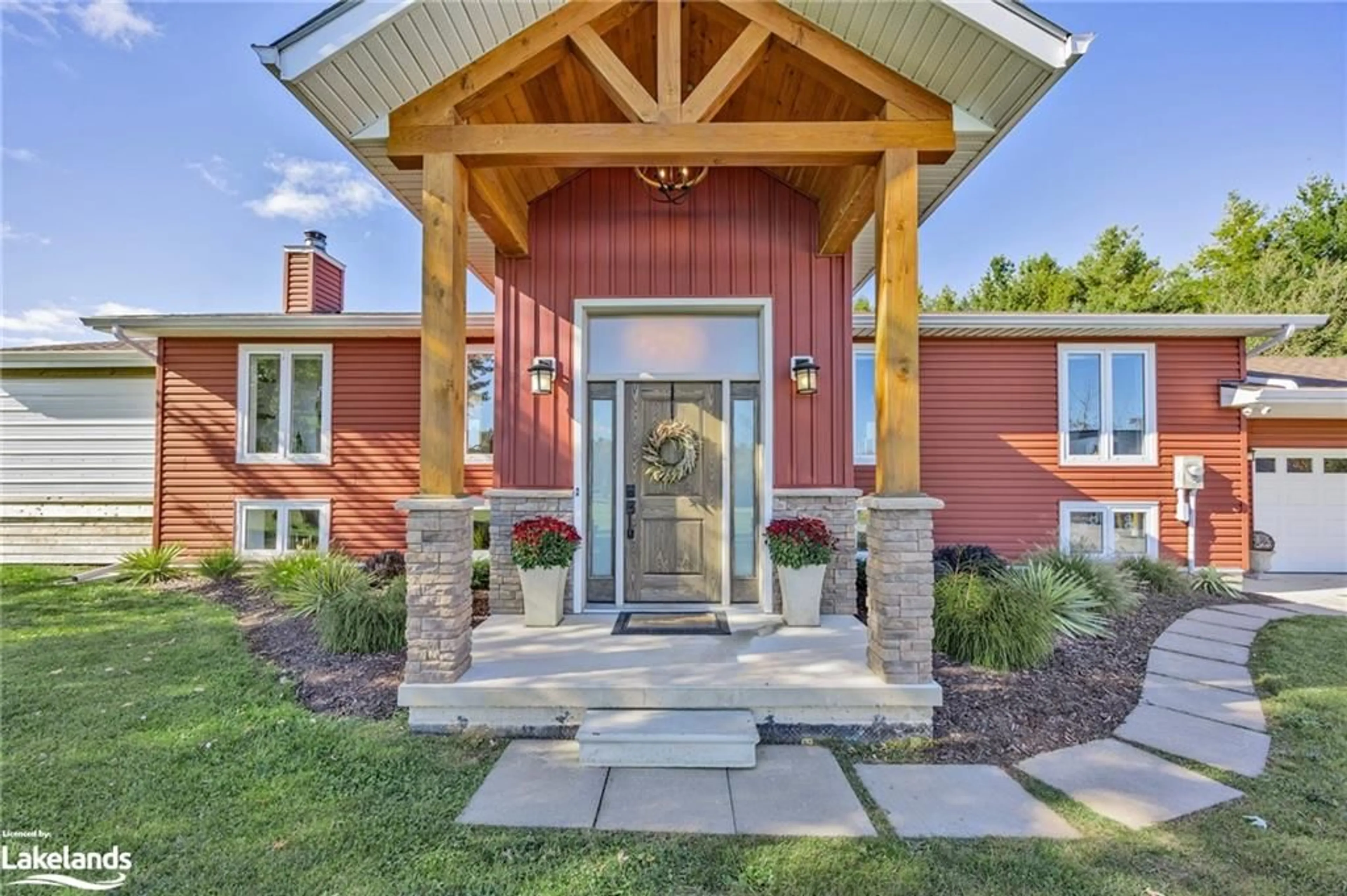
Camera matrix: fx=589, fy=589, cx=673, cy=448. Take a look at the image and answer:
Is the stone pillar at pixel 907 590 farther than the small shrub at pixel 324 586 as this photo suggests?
No

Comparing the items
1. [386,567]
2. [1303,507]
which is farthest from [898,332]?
[1303,507]

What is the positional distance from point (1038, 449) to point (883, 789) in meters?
6.41

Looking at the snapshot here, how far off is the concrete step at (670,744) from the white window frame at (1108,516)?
6477 millimetres

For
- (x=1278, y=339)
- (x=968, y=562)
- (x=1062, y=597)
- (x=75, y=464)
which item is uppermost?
(x=1278, y=339)

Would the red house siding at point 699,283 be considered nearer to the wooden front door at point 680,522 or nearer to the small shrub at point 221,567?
the wooden front door at point 680,522

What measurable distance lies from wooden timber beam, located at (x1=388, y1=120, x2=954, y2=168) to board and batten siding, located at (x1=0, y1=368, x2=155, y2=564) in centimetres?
780

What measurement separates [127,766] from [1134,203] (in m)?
26.4

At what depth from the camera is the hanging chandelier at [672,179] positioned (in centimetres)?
479

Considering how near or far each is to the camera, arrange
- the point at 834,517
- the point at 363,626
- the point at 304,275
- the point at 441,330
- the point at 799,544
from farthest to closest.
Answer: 1. the point at 304,275
2. the point at 834,517
3. the point at 799,544
4. the point at 363,626
5. the point at 441,330

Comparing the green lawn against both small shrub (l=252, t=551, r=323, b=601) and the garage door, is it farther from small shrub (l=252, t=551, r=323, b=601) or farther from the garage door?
the garage door

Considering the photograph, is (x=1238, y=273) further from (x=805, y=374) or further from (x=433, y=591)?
(x=433, y=591)

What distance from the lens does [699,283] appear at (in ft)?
16.6

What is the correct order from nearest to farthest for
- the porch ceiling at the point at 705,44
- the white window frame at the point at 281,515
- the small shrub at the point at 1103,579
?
1. the porch ceiling at the point at 705,44
2. the small shrub at the point at 1103,579
3. the white window frame at the point at 281,515

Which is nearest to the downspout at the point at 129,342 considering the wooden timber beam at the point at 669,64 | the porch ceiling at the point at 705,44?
the porch ceiling at the point at 705,44
